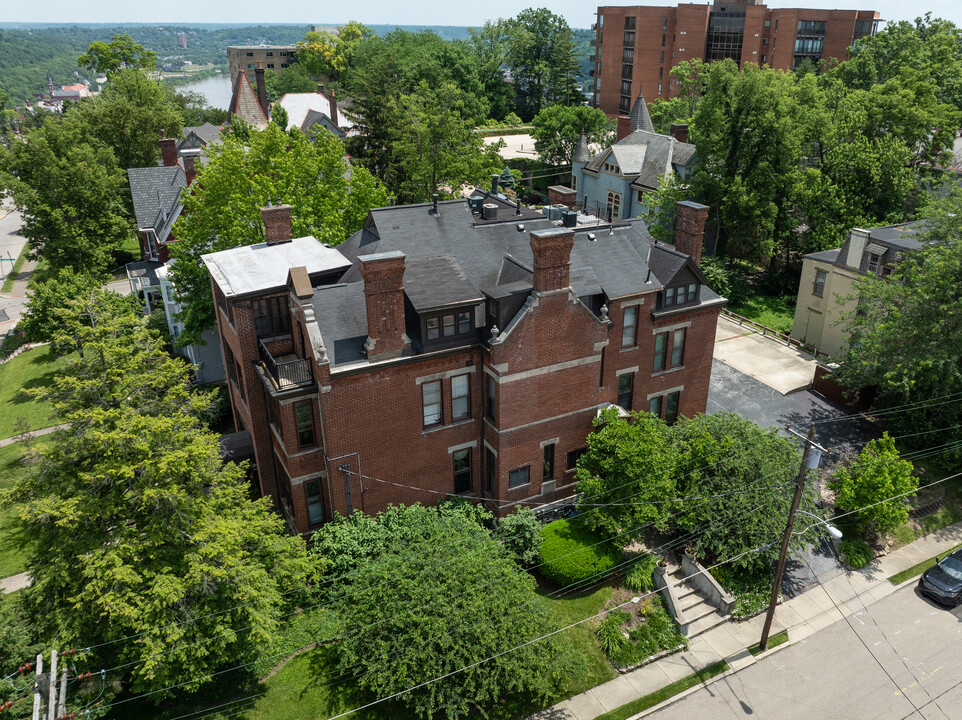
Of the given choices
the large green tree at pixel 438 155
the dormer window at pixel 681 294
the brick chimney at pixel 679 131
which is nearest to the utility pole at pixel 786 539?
the dormer window at pixel 681 294

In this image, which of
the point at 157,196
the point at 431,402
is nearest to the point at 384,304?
the point at 431,402

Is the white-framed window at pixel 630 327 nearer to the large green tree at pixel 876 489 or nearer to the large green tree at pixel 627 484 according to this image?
the large green tree at pixel 627 484

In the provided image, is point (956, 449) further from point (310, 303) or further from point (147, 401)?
point (147, 401)

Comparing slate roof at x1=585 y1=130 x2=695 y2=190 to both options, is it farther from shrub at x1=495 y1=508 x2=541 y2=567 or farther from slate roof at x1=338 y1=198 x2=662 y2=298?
shrub at x1=495 y1=508 x2=541 y2=567

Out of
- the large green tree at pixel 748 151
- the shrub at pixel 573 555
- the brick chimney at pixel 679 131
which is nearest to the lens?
the shrub at pixel 573 555

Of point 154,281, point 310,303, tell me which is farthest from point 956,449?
point 154,281
